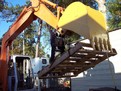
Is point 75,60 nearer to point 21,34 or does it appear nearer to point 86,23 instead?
point 86,23

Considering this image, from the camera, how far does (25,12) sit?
27.7 ft

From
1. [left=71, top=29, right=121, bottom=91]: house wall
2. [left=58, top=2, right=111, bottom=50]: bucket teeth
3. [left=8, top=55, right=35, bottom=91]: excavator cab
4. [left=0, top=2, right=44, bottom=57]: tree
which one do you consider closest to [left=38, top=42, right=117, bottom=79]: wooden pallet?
[left=58, top=2, right=111, bottom=50]: bucket teeth

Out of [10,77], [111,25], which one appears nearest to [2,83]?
[10,77]

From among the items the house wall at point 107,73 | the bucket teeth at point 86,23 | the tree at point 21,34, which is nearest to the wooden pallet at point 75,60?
the bucket teeth at point 86,23

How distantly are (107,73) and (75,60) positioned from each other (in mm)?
3446

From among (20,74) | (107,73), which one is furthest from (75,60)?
(107,73)

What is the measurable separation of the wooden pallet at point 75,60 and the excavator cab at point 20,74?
1.29 meters

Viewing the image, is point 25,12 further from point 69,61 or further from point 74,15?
point 74,15

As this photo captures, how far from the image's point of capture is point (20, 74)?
9.09 metres

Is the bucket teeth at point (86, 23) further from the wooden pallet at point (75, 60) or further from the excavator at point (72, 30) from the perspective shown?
the wooden pallet at point (75, 60)

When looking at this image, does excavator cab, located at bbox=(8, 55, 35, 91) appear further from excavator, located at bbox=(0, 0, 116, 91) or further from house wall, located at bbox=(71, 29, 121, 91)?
house wall, located at bbox=(71, 29, 121, 91)

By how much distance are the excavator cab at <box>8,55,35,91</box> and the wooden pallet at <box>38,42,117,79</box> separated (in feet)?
4.24

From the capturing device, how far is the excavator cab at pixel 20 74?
8625 millimetres

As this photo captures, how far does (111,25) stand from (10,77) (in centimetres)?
1555
